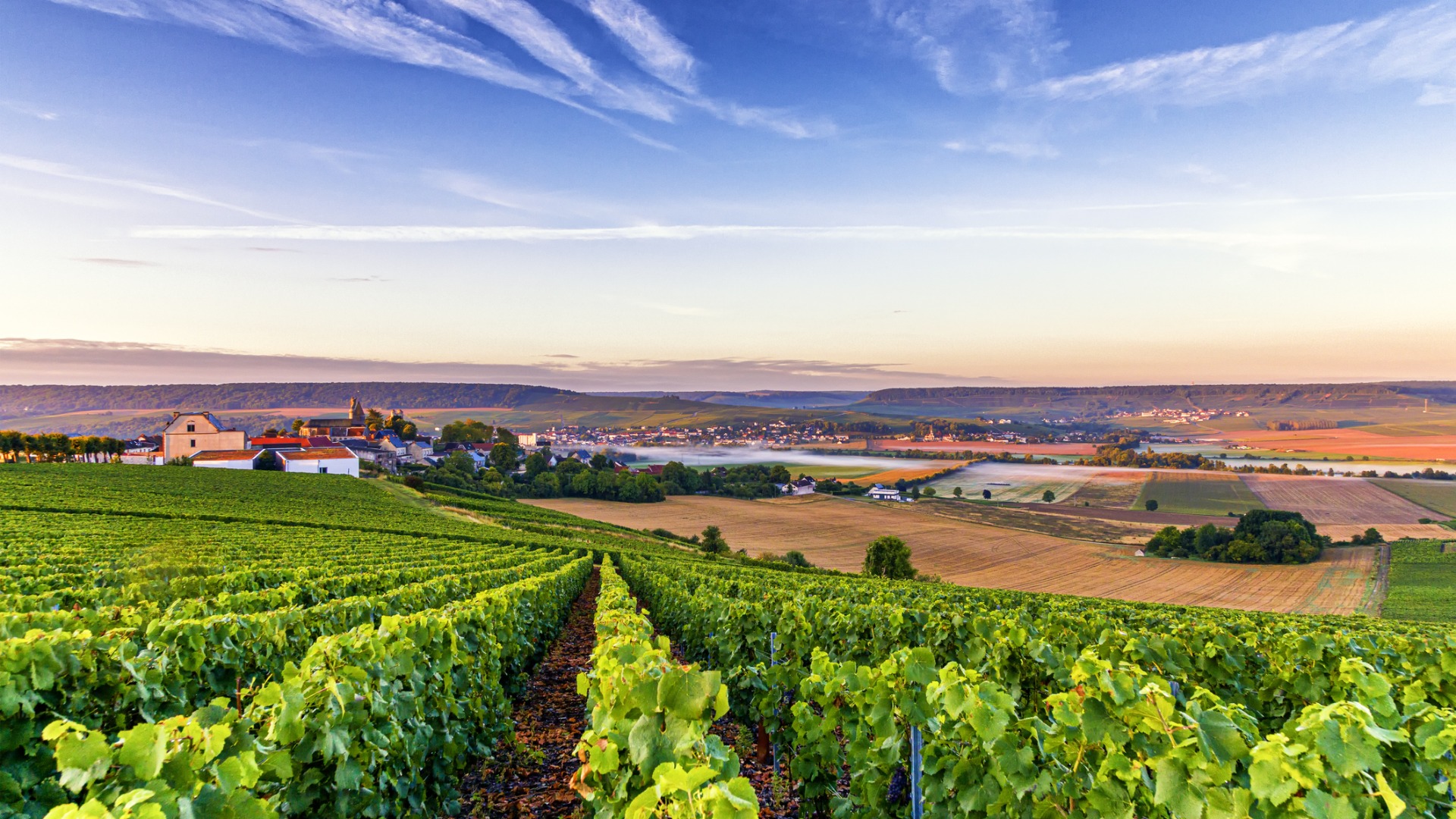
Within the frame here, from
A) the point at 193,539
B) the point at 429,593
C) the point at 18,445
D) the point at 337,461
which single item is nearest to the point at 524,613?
the point at 429,593

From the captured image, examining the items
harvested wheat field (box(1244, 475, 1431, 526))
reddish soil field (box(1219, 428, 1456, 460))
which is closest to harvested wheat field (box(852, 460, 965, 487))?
harvested wheat field (box(1244, 475, 1431, 526))

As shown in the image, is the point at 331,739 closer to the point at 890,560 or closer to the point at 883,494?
the point at 890,560

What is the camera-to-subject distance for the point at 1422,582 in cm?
4212

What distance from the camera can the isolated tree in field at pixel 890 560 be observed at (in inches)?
1709

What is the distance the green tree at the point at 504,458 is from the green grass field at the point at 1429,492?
112980mm

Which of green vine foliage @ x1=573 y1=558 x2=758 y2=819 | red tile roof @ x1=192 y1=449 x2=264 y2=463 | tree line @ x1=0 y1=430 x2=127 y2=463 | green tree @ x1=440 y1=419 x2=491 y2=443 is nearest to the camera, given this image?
green vine foliage @ x1=573 y1=558 x2=758 y2=819

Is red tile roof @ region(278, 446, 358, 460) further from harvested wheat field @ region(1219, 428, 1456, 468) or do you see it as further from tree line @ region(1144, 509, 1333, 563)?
harvested wheat field @ region(1219, 428, 1456, 468)

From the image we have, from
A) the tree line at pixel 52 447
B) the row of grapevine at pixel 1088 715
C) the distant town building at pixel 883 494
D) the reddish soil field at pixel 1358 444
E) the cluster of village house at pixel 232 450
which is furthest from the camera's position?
the reddish soil field at pixel 1358 444

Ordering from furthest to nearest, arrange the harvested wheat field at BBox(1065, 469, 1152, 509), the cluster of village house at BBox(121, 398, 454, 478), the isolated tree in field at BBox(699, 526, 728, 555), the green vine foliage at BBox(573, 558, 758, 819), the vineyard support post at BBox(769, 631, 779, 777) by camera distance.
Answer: the harvested wheat field at BBox(1065, 469, 1152, 509) < the cluster of village house at BBox(121, 398, 454, 478) < the isolated tree in field at BBox(699, 526, 728, 555) < the vineyard support post at BBox(769, 631, 779, 777) < the green vine foliage at BBox(573, 558, 758, 819)

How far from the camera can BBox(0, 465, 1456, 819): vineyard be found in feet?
9.18

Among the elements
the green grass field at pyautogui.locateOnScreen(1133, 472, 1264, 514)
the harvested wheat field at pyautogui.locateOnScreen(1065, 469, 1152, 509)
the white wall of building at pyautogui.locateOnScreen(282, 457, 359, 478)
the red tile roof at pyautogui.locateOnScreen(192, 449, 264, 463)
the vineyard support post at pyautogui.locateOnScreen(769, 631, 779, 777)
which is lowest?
the harvested wheat field at pyautogui.locateOnScreen(1065, 469, 1152, 509)

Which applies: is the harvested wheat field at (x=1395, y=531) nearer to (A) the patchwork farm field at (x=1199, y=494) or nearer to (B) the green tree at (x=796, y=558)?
(A) the patchwork farm field at (x=1199, y=494)

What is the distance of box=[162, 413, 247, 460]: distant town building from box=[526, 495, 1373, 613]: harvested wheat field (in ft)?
135

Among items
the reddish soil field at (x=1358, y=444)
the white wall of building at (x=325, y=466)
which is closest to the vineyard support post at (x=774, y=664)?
the white wall of building at (x=325, y=466)
